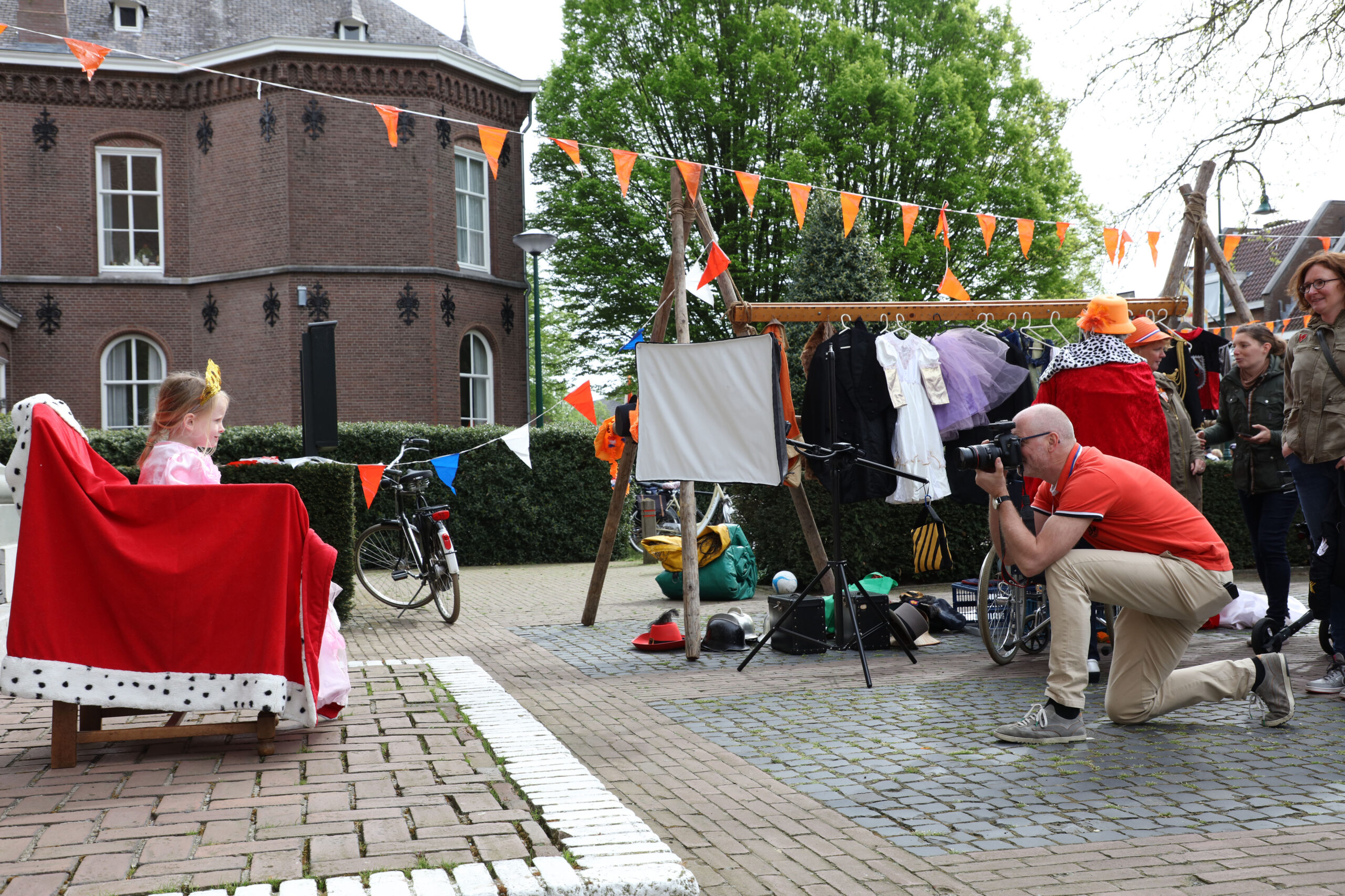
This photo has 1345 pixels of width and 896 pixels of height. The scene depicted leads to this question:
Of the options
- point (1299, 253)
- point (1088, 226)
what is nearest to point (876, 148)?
point (1088, 226)

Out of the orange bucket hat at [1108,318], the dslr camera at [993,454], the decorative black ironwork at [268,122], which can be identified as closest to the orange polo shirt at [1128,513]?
the dslr camera at [993,454]

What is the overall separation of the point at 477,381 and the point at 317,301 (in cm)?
379

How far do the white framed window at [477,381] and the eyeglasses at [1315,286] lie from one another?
18700 mm

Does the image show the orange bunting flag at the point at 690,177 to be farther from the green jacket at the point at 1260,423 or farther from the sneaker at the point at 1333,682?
the sneaker at the point at 1333,682

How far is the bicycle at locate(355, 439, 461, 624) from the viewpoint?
32.2 ft

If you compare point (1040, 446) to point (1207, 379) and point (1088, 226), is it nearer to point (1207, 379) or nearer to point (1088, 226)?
point (1207, 379)

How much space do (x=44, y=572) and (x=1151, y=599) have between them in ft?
15.0

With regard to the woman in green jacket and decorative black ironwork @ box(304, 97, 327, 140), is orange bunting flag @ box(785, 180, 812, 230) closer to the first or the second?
the woman in green jacket

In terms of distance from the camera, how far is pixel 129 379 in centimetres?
2208

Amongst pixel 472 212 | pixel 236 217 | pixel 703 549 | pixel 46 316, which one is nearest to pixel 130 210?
pixel 236 217

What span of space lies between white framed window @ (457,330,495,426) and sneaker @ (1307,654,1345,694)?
18757 mm

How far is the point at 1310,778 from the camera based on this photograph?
13.7 feet

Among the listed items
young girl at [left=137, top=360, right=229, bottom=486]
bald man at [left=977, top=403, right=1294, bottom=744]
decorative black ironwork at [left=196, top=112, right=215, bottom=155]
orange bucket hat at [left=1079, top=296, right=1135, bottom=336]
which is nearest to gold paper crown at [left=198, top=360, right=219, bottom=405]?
young girl at [left=137, top=360, right=229, bottom=486]

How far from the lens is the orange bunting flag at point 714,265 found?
25.5 ft
